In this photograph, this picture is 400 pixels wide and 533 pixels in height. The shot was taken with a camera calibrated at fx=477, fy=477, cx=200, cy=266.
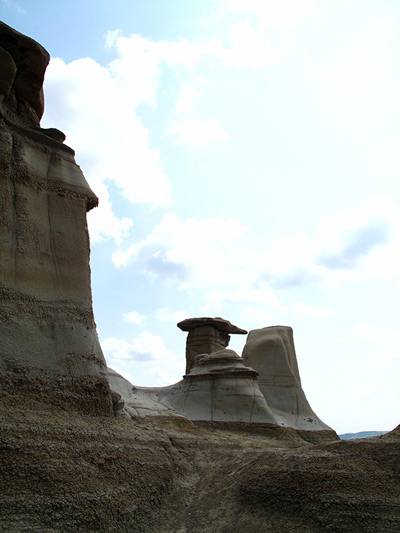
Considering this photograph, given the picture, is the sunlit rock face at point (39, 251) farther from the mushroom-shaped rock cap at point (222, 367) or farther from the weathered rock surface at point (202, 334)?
the weathered rock surface at point (202, 334)

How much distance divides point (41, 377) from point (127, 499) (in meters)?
1.33

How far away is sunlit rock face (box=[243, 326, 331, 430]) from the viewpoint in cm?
1338

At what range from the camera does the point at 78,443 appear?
410 centimetres

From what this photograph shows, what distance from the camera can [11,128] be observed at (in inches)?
211

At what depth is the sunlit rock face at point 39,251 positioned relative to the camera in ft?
14.8

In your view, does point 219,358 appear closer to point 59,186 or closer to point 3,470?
point 59,186

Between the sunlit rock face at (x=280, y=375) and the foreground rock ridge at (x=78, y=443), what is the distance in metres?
7.07

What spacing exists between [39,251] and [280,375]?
10453 millimetres

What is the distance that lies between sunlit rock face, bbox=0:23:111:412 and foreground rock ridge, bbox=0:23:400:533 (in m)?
0.01

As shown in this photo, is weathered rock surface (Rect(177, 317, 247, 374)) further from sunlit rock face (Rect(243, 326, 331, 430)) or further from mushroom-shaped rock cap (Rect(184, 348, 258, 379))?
mushroom-shaped rock cap (Rect(184, 348, 258, 379))

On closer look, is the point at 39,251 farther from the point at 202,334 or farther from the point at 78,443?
the point at 202,334

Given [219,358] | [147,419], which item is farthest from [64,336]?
[219,358]

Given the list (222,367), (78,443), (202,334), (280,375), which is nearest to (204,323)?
(202,334)

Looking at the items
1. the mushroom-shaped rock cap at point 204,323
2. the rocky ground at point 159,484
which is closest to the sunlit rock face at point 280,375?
the mushroom-shaped rock cap at point 204,323
